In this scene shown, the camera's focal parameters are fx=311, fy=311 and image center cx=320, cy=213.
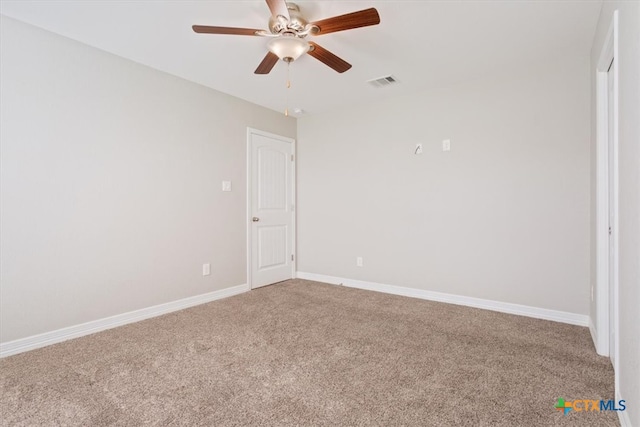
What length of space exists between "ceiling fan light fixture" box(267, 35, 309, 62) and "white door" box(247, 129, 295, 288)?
1906mm

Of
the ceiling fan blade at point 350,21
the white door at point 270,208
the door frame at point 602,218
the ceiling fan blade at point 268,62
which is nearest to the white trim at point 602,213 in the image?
the door frame at point 602,218

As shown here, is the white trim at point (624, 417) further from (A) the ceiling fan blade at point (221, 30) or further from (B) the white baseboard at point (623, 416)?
(A) the ceiling fan blade at point (221, 30)

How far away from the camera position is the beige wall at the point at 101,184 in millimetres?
A: 2326

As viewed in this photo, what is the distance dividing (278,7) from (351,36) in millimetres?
852

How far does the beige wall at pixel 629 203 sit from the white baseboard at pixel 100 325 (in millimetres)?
3458

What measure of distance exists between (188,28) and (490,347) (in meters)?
3.37

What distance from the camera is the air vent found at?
11.0 ft

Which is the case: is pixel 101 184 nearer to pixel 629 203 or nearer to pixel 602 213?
pixel 629 203

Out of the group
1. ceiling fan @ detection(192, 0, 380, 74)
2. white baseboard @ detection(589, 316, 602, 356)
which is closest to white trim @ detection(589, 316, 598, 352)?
white baseboard @ detection(589, 316, 602, 356)

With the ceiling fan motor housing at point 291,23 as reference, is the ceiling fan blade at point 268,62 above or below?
below

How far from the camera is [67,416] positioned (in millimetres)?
1579

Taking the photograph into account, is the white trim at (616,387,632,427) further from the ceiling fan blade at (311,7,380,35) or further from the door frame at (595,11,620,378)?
the ceiling fan blade at (311,7,380,35)

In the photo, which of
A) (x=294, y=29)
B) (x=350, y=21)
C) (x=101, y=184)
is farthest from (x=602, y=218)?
(x=101, y=184)

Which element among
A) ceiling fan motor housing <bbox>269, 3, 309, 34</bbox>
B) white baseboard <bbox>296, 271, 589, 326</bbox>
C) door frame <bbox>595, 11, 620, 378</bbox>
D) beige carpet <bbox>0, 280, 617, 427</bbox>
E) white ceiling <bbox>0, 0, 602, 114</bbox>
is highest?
white ceiling <bbox>0, 0, 602, 114</bbox>
